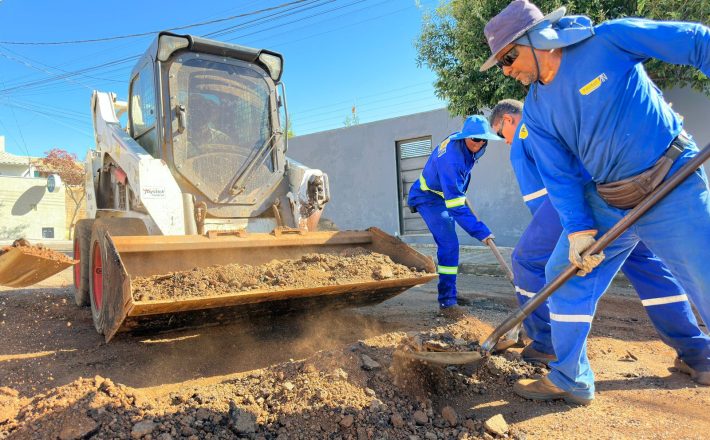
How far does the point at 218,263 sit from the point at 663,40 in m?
2.96

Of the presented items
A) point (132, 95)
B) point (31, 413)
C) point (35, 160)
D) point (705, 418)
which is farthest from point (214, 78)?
point (35, 160)

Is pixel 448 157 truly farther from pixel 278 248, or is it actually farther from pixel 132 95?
pixel 132 95

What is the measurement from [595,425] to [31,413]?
2.70 meters

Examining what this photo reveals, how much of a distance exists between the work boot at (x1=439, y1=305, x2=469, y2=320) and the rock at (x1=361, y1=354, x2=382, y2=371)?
1.79 meters

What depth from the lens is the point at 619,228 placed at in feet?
7.32

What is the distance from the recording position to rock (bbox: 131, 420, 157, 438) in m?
2.08

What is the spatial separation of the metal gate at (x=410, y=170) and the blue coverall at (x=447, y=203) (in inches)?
277

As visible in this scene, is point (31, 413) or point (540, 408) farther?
point (540, 408)

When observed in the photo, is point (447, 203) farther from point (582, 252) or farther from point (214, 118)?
point (214, 118)

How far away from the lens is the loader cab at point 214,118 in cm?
433

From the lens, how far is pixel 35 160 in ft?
102

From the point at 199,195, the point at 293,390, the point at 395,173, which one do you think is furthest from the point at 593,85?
the point at 395,173

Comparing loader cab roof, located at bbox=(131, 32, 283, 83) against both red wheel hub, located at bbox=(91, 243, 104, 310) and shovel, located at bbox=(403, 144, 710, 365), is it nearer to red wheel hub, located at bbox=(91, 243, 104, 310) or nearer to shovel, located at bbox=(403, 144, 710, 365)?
red wheel hub, located at bbox=(91, 243, 104, 310)

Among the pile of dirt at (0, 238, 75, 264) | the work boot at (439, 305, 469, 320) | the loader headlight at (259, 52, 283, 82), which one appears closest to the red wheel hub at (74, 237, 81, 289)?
the pile of dirt at (0, 238, 75, 264)
